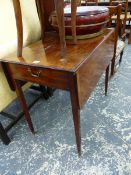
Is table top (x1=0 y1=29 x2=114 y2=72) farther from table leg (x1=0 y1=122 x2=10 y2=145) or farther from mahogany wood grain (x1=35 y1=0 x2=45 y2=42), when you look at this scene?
table leg (x1=0 y1=122 x2=10 y2=145)

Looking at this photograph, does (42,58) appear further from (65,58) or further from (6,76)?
(6,76)

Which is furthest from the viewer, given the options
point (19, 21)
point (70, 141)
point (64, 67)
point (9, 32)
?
point (70, 141)

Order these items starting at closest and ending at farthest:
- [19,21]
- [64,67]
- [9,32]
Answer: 1. [64,67]
2. [19,21]
3. [9,32]

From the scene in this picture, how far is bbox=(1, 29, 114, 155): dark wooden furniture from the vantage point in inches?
29.6

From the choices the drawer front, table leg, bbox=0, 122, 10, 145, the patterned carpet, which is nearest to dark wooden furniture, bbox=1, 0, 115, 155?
the drawer front

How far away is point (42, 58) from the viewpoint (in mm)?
846

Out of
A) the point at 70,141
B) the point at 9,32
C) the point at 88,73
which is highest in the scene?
the point at 9,32

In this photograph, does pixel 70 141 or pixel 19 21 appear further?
pixel 70 141

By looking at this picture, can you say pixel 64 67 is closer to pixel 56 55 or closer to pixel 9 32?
pixel 56 55

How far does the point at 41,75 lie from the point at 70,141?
63 cm

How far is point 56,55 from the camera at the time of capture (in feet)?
2.84

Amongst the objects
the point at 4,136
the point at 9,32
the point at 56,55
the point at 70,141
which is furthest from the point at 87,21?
the point at 4,136

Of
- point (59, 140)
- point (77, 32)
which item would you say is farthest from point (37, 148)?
point (77, 32)

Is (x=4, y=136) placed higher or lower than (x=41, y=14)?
lower
